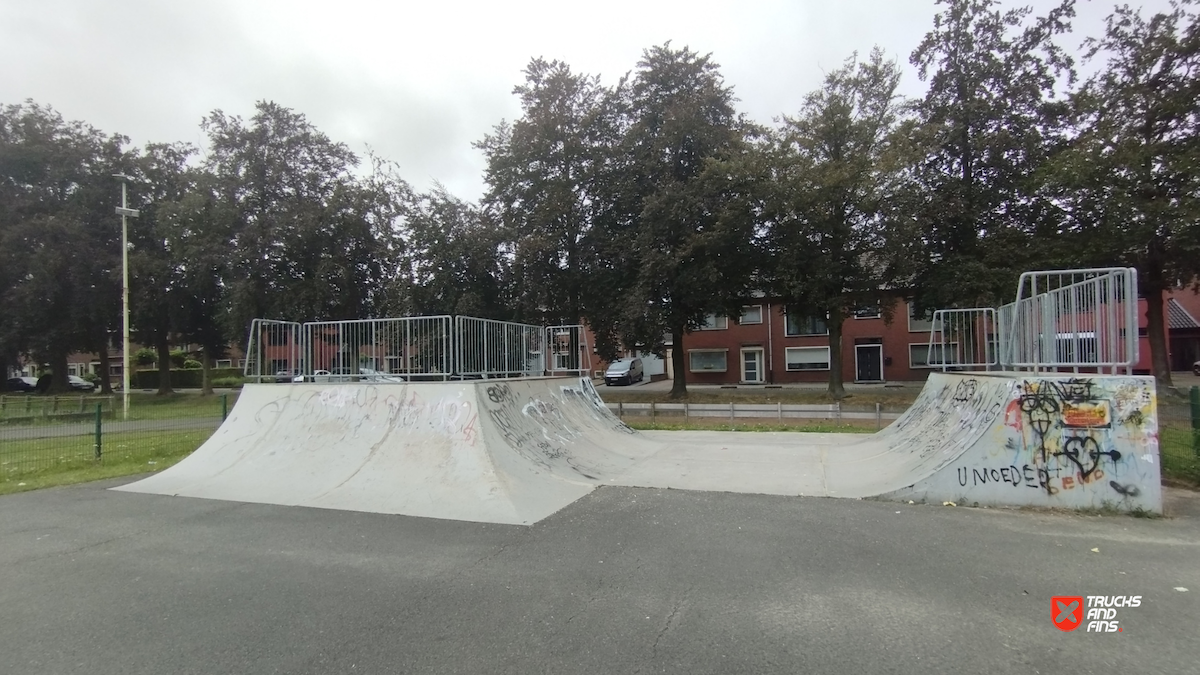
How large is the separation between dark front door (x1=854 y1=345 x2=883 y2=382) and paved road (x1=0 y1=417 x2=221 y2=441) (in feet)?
113

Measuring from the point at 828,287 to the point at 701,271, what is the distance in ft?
18.5

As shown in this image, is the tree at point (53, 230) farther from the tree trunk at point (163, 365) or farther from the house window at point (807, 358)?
the house window at point (807, 358)

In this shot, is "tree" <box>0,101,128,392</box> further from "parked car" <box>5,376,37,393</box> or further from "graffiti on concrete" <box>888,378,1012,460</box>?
"graffiti on concrete" <box>888,378,1012,460</box>

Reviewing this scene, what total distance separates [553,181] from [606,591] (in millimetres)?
25058

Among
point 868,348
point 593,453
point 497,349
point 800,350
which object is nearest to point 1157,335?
point 868,348

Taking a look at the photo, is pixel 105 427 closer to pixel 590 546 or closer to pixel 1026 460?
pixel 590 546

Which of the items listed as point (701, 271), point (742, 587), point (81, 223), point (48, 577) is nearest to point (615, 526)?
point (742, 587)

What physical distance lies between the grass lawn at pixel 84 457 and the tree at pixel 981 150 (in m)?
25.3

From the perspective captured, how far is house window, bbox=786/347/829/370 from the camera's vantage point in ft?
127

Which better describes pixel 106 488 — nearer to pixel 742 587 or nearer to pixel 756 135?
pixel 742 587

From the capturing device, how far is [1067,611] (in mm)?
4039

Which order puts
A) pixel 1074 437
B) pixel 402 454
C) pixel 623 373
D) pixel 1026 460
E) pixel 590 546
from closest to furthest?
pixel 590 546
pixel 1074 437
pixel 1026 460
pixel 402 454
pixel 623 373

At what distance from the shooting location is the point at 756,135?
26766 millimetres

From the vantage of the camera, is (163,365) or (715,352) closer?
(163,365)
